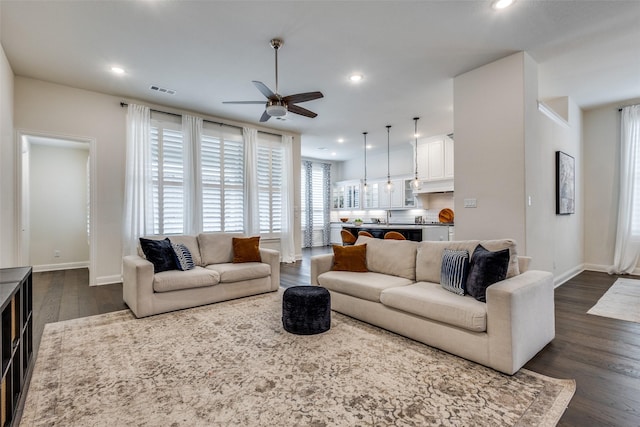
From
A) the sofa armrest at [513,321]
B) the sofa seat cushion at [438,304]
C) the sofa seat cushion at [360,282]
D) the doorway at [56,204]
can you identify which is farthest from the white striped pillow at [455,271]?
the doorway at [56,204]

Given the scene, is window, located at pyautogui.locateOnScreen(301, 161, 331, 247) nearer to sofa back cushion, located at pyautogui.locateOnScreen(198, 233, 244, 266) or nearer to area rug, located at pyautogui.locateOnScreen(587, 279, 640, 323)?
sofa back cushion, located at pyautogui.locateOnScreen(198, 233, 244, 266)

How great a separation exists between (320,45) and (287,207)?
406 cm

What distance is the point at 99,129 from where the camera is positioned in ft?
16.1

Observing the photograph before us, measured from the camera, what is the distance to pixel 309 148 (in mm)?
9008

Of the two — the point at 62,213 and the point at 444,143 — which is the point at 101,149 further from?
the point at 444,143

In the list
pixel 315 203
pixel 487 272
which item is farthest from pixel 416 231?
pixel 315 203

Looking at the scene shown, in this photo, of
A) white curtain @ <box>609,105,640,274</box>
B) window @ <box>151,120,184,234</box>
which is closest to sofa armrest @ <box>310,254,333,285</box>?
window @ <box>151,120,184,234</box>

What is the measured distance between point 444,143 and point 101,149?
6.92 meters

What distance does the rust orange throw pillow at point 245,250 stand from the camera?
4.37 m

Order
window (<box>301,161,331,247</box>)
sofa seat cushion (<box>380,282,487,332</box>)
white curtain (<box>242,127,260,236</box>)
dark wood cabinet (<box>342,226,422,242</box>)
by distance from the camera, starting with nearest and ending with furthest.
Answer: sofa seat cushion (<box>380,282,487,332</box>)
dark wood cabinet (<box>342,226,422,242</box>)
white curtain (<box>242,127,260,236</box>)
window (<box>301,161,331,247</box>)

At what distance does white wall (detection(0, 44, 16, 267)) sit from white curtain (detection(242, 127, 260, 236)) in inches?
137

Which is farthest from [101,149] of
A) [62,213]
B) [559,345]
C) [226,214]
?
[559,345]

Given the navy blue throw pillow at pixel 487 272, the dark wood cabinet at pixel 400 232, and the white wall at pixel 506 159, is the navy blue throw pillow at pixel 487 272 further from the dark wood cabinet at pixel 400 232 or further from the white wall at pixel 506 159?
the dark wood cabinet at pixel 400 232

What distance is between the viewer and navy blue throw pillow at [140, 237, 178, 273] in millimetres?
3619
